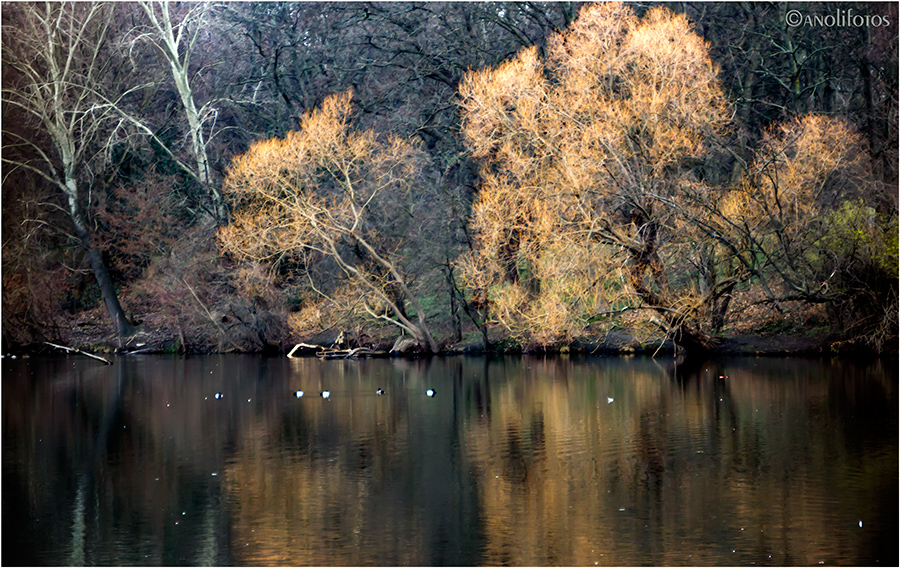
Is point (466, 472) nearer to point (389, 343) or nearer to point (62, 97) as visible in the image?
point (389, 343)

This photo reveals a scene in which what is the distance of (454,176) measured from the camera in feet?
115

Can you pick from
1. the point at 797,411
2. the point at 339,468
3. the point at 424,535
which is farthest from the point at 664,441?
the point at 424,535

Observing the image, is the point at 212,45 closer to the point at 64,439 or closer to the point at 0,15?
the point at 0,15

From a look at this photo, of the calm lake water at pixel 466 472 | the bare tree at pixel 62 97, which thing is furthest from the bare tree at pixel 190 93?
the calm lake water at pixel 466 472

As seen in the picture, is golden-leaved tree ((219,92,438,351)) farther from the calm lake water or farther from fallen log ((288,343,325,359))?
the calm lake water

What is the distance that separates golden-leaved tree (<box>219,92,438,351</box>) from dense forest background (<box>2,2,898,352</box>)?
0.11m

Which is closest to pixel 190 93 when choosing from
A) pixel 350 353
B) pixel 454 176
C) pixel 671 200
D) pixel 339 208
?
pixel 339 208

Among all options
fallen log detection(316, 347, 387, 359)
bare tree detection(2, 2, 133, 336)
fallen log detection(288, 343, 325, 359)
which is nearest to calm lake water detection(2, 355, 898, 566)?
fallen log detection(316, 347, 387, 359)

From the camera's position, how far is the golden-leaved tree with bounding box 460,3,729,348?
86.9 feet

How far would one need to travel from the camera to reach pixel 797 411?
56.9ft

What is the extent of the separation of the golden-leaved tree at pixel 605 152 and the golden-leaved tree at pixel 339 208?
16.6 ft

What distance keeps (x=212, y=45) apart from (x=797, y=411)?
3229 centimetres

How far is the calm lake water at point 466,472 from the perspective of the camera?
9.57 meters

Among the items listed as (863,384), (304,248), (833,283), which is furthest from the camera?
(304,248)
